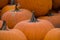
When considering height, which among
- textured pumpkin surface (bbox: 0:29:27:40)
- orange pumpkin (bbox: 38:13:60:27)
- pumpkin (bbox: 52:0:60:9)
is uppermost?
textured pumpkin surface (bbox: 0:29:27:40)

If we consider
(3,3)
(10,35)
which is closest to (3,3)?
(3,3)

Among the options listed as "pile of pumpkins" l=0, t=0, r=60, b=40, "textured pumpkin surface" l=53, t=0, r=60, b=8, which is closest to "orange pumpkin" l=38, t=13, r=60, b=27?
"pile of pumpkins" l=0, t=0, r=60, b=40

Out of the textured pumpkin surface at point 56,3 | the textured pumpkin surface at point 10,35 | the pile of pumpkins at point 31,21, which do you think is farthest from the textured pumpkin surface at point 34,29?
the textured pumpkin surface at point 56,3

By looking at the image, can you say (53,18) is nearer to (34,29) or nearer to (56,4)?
(56,4)

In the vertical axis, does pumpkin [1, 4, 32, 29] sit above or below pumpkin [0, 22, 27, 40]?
below

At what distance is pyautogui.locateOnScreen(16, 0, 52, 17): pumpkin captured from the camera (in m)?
1.52

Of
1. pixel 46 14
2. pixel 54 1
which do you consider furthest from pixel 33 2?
pixel 54 1

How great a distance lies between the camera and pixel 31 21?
117cm

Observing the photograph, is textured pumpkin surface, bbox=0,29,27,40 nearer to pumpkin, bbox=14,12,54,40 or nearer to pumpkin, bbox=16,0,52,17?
pumpkin, bbox=14,12,54,40

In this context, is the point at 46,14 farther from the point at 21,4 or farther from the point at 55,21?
the point at 21,4

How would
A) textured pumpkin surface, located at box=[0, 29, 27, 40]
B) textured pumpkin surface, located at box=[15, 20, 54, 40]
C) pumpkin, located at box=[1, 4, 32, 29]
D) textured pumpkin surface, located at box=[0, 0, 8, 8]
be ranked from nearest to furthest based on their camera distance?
textured pumpkin surface, located at box=[0, 29, 27, 40]
textured pumpkin surface, located at box=[15, 20, 54, 40]
pumpkin, located at box=[1, 4, 32, 29]
textured pumpkin surface, located at box=[0, 0, 8, 8]

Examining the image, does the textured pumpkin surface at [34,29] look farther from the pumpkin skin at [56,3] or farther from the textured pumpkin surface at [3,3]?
the textured pumpkin surface at [3,3]

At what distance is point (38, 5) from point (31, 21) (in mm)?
379

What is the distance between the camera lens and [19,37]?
100 centimetres
